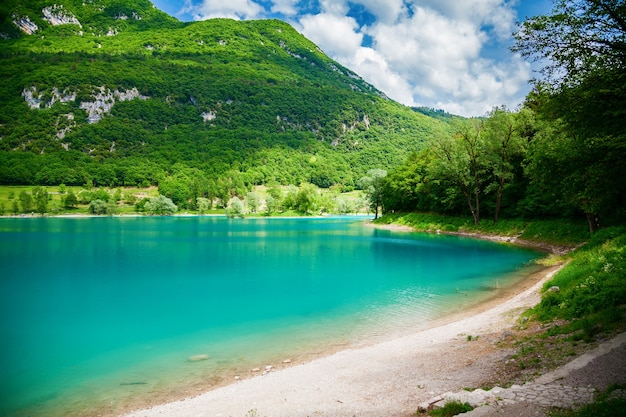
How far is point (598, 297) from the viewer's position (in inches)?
487

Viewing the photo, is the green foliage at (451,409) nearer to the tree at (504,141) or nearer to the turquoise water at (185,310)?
the turquoise water at (185,310)

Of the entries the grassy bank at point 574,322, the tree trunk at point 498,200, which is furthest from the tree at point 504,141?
the grassy bank at point 574,322

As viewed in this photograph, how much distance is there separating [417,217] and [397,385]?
7204 cm

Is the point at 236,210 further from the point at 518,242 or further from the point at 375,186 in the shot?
the point at 518,242

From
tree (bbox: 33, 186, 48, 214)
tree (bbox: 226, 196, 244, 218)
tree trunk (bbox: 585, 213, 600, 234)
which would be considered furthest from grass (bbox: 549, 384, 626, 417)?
tree (bbox: 33, 186, 48, 214)

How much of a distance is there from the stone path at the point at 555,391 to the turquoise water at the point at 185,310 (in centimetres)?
808

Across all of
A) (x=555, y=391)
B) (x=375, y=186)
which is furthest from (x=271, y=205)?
(x=555, y=391)

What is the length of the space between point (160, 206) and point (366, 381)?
17311 cm

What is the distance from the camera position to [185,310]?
21.4 metres

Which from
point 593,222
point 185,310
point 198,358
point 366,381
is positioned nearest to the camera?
point 366,381

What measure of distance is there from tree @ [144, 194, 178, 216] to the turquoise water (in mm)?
128574

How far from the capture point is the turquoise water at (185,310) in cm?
1251

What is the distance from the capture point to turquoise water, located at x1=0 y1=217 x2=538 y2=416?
492 inches

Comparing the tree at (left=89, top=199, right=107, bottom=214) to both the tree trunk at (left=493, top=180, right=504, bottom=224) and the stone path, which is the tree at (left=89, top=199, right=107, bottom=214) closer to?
the tree trunk at (left=493, top=180, right=504, bottom=224)
